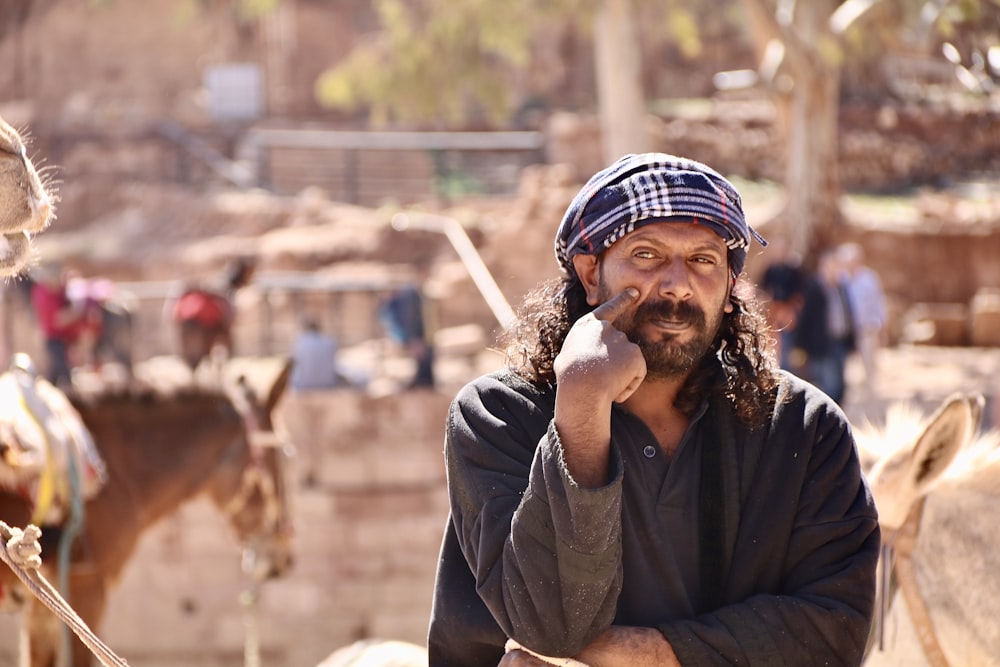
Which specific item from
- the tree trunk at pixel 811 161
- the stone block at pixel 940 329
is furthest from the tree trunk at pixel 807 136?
the stone block at pixel 940 329

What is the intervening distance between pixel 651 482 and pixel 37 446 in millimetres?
3847

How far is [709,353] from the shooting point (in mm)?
2184

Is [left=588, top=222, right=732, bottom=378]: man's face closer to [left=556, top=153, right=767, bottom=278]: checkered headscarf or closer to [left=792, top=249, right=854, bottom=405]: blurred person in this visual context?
[left=556, top=153, right=767, bottom=278]: checkered headscarf

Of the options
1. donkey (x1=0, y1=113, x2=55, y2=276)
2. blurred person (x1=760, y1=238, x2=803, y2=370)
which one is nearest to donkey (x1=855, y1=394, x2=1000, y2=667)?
donkey (x1=0, y1=113, x2=55, y2=276)

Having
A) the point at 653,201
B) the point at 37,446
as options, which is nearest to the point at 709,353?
the point at 653,201

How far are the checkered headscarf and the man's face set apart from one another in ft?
0.07

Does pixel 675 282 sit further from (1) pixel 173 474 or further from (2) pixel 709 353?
(1) pixel 173 474

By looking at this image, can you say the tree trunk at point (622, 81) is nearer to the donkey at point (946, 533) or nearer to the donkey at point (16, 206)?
the donkey at point (946, 533)

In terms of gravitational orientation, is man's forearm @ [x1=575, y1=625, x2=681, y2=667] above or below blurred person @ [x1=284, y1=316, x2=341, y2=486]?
below

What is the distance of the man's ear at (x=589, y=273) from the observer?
215cm

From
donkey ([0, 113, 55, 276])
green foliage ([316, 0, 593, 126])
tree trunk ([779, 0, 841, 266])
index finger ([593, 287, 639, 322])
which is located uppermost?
green foliage ([316, 0, 593, 126])

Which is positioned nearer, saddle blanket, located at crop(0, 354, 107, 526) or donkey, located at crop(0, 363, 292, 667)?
saddle blanket, located at crop(0, 354, 107, 526)

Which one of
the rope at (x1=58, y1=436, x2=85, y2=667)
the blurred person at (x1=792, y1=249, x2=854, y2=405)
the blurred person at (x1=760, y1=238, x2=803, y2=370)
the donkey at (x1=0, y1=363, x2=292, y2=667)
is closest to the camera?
the rope at (x1=58, y1=436, x2=85, y2=667)

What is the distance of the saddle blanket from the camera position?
5223mm
